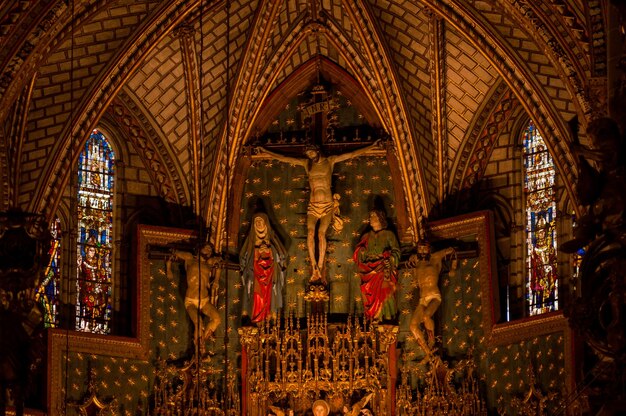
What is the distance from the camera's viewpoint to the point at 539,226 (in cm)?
2745

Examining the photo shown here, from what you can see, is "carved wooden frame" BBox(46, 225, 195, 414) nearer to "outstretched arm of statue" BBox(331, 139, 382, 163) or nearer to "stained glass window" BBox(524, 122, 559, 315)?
"outstretched arm of statue" BBox(331, 139, 382, 163)

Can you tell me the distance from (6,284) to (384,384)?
1062 centimetres

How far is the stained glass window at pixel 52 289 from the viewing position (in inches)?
1077

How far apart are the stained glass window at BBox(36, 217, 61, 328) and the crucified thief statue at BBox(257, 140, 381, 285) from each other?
4155 millimetres

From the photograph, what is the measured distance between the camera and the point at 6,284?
→ 719 inches

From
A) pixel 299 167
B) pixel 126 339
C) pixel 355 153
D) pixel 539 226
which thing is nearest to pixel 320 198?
pixel 299 167

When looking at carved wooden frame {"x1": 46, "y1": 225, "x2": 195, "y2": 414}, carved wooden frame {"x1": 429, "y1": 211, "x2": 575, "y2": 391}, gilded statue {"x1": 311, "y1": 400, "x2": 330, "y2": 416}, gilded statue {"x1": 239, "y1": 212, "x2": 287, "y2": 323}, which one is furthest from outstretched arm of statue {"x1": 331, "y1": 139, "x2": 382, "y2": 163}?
gilded statue {"x1": 311, "y1": 400, "x2": 330, "y2": 416}

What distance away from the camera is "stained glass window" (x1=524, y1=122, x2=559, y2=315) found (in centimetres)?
2695

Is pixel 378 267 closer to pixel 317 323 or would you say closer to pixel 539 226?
pixel 317 323

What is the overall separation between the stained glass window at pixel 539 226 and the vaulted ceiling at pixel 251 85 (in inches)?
28.0

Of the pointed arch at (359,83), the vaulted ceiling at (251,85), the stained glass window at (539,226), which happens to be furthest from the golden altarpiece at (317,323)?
the stained glass window at (539,226)

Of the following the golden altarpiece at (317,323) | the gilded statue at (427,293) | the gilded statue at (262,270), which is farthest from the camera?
the gilded statue at (262,270)

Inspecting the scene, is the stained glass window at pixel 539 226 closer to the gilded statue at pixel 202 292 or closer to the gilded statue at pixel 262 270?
the gilded statue at pixel 262 270

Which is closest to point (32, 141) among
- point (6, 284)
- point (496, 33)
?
point (496, 33)
